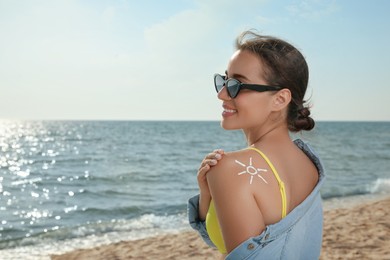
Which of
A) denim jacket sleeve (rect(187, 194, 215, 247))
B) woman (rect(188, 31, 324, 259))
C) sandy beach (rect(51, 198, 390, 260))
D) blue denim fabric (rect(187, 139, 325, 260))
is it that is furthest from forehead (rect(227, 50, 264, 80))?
sandy beach (rect(51, 198, 390, 260))

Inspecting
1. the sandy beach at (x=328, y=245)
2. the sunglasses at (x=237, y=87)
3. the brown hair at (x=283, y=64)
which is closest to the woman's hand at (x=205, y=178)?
the sunglasses at (x=237, y=87)

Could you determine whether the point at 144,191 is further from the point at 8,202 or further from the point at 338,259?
the point at 338,259

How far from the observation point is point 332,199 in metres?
14.0

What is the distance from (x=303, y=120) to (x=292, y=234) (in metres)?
0.54

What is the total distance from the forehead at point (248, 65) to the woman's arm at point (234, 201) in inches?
14.7

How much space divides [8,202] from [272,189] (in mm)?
14267

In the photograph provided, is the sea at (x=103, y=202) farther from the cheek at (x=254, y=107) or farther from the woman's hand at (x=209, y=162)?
the woman's hand at (x=209, y=162)

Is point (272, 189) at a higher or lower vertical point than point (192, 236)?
higher

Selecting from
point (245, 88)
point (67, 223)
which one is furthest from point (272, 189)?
point (67, 223)

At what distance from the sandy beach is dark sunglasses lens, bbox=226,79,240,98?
16.3 feet

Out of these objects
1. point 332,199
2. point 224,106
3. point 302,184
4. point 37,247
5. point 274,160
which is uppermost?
point 224,106

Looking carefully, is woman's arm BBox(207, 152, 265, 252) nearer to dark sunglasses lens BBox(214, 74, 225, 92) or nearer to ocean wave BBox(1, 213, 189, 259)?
dark sunglasses lens BBox(214, 74, 225, 92)

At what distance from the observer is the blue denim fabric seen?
179cm

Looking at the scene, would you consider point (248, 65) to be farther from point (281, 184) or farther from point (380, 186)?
point (380, 186)
